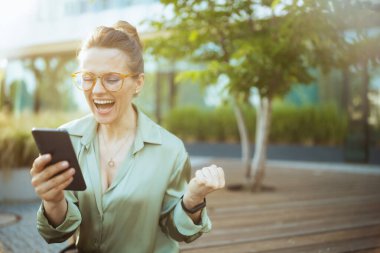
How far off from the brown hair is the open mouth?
0.17 metres

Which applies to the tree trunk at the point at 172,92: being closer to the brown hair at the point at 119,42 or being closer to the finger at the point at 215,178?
the brown hair at the point at 119,42

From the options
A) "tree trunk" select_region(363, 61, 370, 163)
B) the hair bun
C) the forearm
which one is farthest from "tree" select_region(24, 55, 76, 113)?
the forearm

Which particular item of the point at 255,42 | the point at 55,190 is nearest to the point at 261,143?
the point at 255,42

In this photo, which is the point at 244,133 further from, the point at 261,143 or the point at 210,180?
the point at 210,180

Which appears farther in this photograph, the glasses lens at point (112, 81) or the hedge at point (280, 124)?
the hedge at point (280, 124)

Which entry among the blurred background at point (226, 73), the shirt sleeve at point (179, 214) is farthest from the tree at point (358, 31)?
the shirt sleeve at point (179, 214)

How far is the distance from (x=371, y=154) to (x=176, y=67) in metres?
7.59

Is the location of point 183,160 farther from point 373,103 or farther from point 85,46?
point 373,103

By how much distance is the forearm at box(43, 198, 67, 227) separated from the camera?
1.86 metres

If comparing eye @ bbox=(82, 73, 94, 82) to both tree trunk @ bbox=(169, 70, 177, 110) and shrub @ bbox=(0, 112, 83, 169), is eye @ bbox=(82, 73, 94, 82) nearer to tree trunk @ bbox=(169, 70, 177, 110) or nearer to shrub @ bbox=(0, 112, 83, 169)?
shrub @ bbox=(0, 112, 83, 169)

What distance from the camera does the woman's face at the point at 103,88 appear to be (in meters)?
1.99

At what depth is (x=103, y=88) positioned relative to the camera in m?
1.99

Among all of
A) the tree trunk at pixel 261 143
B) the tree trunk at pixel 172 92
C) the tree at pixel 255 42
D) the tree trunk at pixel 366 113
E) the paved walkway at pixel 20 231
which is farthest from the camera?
the tree trunk at pixel 172 92

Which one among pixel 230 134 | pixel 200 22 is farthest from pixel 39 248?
pixel 230 134
